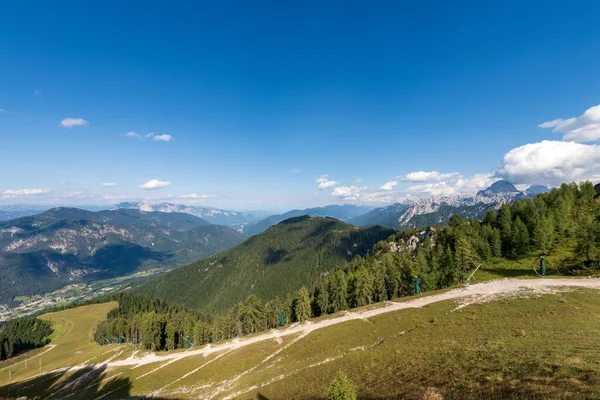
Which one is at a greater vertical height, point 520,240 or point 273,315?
point 520,240

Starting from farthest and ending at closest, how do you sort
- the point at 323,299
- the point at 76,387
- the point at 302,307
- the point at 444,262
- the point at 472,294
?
the point at 323,299 → the point at 302,307 → the point at 444,262 → the point at 76,387 → the point at 472,294

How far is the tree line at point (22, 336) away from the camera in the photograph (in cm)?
16612

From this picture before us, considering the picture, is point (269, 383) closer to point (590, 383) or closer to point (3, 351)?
point (590, 383)

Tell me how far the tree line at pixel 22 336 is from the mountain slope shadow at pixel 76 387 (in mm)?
116305

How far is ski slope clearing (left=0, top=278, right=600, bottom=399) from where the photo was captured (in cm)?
1775

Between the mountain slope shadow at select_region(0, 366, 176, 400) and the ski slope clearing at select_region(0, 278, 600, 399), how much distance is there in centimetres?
68

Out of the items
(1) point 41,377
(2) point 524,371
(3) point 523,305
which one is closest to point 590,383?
(2) point 524,371

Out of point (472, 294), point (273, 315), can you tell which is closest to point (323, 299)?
point (273, 315)

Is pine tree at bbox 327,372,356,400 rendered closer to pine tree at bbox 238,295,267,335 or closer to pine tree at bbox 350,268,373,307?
pine tree at bbox 350,268,373,307

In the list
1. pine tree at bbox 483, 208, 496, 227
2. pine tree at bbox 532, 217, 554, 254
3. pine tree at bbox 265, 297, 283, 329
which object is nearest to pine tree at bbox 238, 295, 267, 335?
pine tree at bbox 265, 297, 283, 329

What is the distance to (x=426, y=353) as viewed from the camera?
25.9 metres

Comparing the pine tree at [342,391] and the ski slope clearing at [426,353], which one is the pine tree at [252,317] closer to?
the ski slope clearing at [426,353]

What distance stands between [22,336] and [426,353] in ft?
881

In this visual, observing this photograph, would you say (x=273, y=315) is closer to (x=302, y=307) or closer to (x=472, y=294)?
(x=302, y=307)
